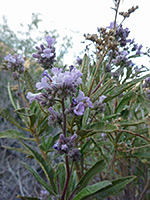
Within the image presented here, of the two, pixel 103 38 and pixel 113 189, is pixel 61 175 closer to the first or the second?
pixel 113 189

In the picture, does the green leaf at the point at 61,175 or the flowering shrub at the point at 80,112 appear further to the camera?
the green leaf at the point at 61,175

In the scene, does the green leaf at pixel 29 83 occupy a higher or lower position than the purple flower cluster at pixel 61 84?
higher

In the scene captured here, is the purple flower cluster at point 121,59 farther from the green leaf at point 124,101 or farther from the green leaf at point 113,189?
the green leaf at point 113,189

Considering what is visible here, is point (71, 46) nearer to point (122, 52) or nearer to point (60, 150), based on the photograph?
point (122, 52)

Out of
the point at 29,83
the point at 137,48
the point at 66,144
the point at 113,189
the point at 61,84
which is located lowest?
the point at 113,189

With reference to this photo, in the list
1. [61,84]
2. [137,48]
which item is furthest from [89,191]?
[137,48]

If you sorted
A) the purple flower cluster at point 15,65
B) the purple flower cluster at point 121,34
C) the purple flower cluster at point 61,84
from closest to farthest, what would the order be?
1. the purple flower cluster at point 61,84
2. the purple flower cluster at point 121,34
3. the purple flower cluster at point 15,65

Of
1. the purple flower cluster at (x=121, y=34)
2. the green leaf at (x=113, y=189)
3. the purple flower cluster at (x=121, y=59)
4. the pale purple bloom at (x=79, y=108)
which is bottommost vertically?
the green leaf at (x=113, y=189)

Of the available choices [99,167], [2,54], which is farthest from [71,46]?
[99,167]

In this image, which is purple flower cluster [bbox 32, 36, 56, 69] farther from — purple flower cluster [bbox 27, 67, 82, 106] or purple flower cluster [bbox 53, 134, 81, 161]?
purple flower cluster [bbox 53, 134, 81, 161]

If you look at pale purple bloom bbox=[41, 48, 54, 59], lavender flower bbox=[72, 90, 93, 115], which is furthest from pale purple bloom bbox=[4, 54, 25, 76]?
lavender flower bbox=[72, 90, 93, 115]

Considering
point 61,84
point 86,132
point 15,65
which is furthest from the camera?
point 15,65

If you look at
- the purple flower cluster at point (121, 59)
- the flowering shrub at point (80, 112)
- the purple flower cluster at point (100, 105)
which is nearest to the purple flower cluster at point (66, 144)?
the flowering shrub at point (80, 112)

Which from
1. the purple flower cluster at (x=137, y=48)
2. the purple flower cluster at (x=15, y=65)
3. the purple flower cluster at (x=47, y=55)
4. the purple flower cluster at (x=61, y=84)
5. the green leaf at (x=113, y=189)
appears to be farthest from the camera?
the purple flower cluster at (x=137, y=48)
